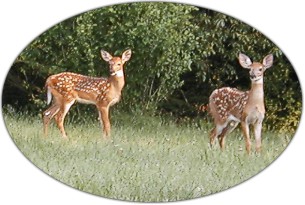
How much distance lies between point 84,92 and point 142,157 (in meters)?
0.43

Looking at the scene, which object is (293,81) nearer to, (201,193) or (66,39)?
(201,193)

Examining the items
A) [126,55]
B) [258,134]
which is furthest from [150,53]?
[258,134]

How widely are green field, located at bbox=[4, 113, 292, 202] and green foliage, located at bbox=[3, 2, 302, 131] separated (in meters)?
0.09

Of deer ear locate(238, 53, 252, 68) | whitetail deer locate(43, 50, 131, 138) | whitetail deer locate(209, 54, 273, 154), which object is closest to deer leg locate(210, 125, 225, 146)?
whitetail deer locate(209, 54, 273, 154)

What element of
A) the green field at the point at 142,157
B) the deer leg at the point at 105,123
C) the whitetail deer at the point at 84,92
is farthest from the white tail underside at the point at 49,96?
the deer leg at the point at 105,123

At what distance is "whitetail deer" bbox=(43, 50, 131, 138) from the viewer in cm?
451

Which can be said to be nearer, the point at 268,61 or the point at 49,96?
the point at 268,61

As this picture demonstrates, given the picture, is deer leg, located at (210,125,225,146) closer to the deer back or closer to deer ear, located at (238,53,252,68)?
the deer back

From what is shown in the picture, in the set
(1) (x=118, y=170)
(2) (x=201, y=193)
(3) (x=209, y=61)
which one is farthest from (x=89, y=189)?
(3) (x=209, y=61)

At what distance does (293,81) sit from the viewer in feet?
14.5

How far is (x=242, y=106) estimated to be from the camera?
4.49m

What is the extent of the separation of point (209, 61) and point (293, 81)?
1.33 ft

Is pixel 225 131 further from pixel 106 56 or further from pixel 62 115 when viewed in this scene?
pixel 62 115

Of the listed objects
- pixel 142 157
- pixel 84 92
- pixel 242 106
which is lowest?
pixel 142 157
